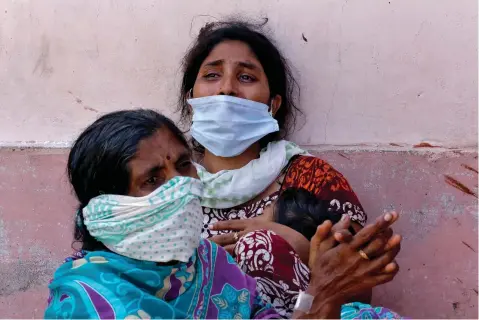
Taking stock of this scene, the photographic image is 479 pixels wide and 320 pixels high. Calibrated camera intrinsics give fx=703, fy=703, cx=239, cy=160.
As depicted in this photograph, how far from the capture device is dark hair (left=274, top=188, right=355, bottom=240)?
299cm

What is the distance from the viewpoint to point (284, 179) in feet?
10.8

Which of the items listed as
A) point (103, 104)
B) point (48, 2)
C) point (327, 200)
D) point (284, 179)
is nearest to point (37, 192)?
point (103, 104)

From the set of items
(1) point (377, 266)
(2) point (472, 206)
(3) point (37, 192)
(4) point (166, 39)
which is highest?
(4) point (166, 39)

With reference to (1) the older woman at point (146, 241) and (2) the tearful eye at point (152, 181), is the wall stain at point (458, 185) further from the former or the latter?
(2) the tearful eye at point (152, 181)

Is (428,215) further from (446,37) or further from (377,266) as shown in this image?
(377,266)

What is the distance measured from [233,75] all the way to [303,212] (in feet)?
2.66

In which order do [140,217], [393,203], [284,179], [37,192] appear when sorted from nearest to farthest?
[140,217]
[284,179]
[393,203]
[37,192]

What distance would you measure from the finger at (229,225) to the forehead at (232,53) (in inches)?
34.5

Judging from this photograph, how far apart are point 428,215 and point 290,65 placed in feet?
3.54

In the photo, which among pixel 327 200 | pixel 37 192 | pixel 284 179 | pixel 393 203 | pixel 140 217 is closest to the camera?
pixel 140 217

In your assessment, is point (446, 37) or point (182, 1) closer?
point (446, 37)

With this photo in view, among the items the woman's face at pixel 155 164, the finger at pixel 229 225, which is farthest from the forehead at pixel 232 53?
the woman's face at pixel 155 164

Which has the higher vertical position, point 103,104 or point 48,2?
point 48,2

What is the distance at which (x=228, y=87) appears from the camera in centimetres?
335
